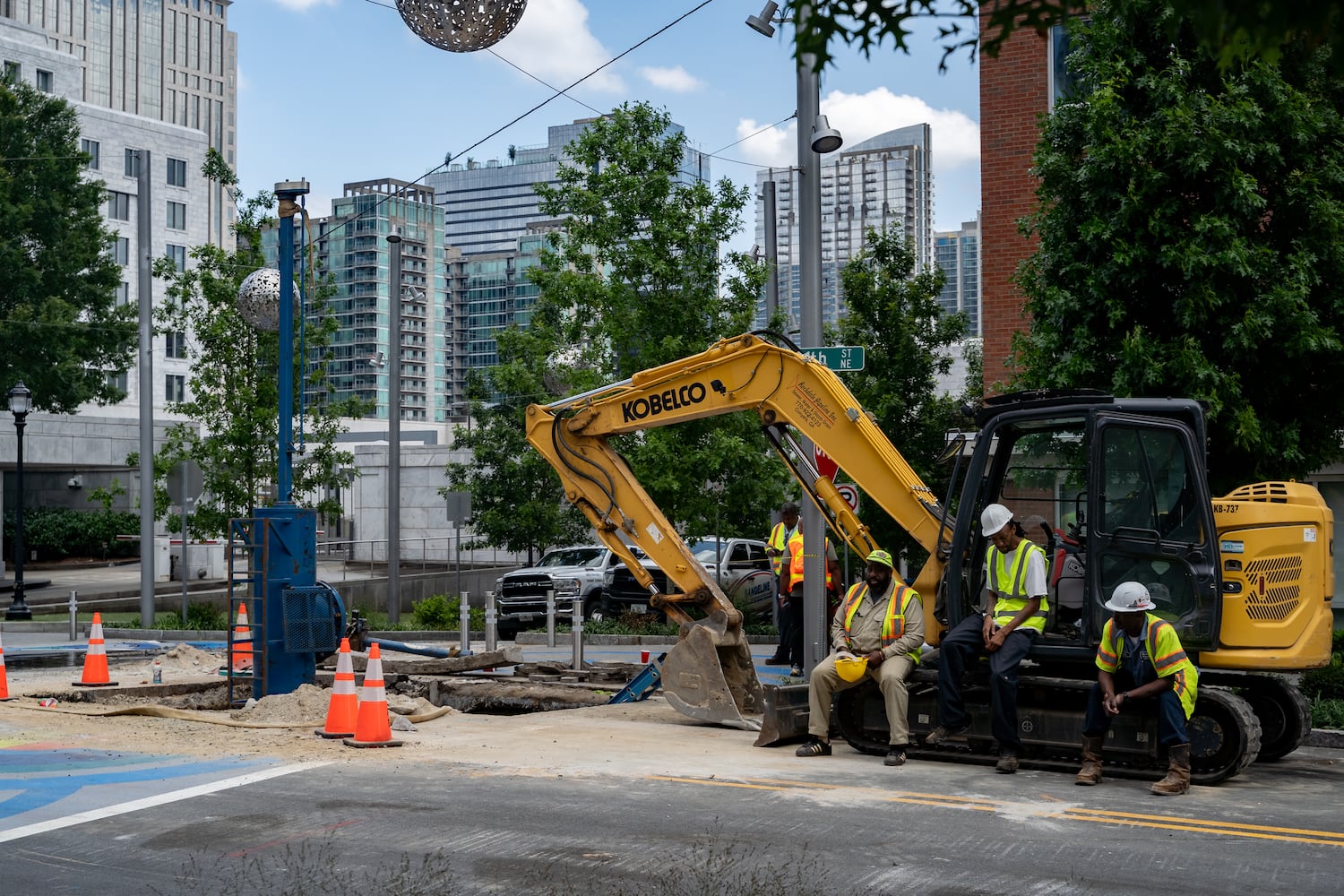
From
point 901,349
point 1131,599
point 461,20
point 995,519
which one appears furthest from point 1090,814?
point 901,349

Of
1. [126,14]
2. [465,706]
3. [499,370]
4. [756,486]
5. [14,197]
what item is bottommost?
[465,706]

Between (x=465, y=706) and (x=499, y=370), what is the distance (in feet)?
48.8

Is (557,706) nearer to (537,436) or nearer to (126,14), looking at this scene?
(537,436)

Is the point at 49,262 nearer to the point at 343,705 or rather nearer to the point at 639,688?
the point at 639,688

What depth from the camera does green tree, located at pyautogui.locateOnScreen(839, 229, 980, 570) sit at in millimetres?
26484

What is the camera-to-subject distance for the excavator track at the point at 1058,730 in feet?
33.0

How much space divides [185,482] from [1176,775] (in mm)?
19404

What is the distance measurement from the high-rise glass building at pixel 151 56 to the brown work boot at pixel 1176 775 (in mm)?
173566

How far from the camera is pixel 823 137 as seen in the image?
49.1 feet

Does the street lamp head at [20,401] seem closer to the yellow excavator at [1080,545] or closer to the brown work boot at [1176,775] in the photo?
the yellow excavator at [1080,545]

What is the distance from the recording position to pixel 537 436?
46.8 ft

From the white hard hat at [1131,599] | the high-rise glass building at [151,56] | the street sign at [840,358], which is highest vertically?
the high-rise glass building at [151,56]

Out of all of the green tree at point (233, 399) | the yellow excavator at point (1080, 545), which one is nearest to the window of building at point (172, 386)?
the green tree at point (233, 399)

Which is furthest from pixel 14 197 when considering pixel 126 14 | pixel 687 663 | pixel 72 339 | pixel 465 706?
pixel 126 14
